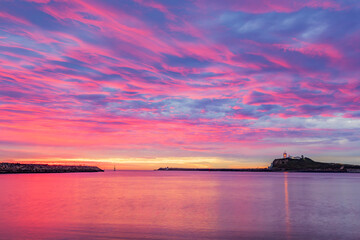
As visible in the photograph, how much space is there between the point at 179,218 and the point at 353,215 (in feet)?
54.8

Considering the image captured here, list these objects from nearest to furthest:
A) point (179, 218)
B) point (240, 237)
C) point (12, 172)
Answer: point (240, 237)
point (179, 218)
point (12, 172)

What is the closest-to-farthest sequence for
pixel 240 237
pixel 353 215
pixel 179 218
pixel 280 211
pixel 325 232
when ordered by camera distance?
1. pixel 240 237
2. pixel 325 232
3. pixel 179 218
4. pixel 353 215
5. pixel 280 211

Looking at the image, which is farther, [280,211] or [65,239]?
[280,211]

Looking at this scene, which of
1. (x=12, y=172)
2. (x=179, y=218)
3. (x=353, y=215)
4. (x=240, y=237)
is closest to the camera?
(x=240, y=237)

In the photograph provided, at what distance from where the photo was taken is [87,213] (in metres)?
30.0

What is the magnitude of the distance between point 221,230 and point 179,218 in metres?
6.06

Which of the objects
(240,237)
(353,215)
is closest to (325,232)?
(240,237)

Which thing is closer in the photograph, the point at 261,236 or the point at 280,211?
the point at 261,236

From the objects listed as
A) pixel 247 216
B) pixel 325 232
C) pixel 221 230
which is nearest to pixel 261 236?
pixel 221 230

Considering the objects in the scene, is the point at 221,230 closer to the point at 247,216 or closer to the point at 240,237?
the point at 240,237

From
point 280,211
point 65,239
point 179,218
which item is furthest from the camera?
point 280,211

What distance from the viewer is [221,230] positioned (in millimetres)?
22109

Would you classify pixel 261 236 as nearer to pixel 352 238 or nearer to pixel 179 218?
pixel 352 238

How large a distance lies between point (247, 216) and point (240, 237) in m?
8.99
